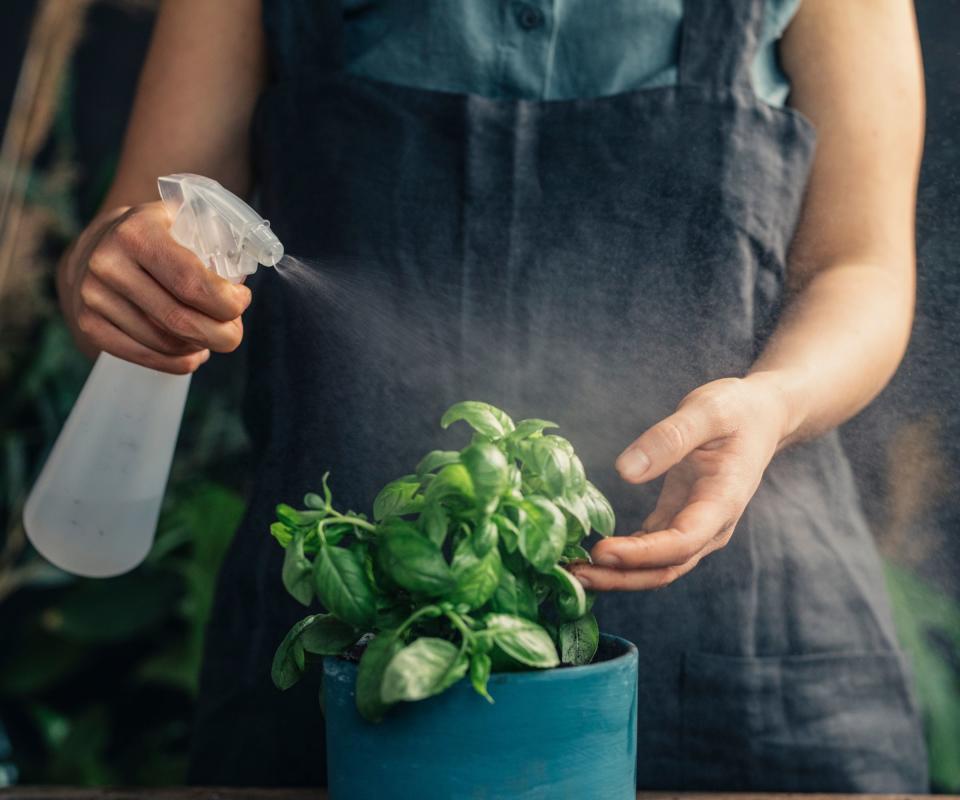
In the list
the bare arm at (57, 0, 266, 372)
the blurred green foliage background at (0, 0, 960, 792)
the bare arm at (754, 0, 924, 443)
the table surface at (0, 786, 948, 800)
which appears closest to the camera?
the table surface at (0, 786, 948, 800)

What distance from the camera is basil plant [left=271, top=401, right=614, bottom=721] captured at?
453mm

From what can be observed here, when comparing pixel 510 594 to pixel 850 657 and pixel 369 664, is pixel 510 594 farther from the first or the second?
pixel 850 657

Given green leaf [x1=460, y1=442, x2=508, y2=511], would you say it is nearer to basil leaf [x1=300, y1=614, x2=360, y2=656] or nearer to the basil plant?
the basil plant

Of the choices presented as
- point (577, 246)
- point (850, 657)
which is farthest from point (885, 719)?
point (577, 246)

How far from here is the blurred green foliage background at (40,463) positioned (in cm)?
141

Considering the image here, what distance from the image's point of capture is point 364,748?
478 mm

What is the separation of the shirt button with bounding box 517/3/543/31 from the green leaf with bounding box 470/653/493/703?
0.61m

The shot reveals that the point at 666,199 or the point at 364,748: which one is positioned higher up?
the point at 666,199

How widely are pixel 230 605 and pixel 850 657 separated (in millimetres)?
521

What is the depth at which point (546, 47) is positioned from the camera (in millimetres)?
880

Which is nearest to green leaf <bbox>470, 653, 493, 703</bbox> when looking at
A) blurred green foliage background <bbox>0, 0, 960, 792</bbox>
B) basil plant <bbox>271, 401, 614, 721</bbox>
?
basil plant <bbox>271, 401, 614, 721</bbox>

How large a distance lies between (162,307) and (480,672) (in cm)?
35

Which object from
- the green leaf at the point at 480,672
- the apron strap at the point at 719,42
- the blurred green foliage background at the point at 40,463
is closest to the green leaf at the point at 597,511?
the green leaf at the point at 480,672

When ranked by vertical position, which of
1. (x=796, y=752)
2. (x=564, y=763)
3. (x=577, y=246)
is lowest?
(x=796, y=752)
